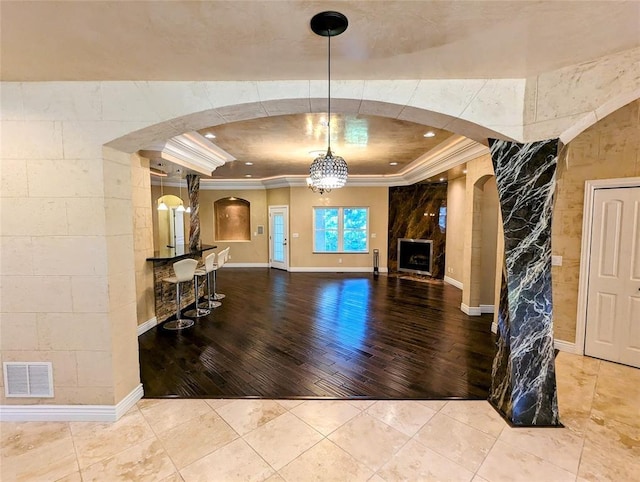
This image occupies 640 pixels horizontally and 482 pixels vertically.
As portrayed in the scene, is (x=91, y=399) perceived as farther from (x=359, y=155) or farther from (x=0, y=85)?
(x=359, y=155)

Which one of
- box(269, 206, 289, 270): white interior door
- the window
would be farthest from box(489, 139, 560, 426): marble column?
box(269, 206, 289, 270): white interior door

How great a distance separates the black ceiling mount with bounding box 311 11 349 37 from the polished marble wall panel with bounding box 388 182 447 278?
22.5ft

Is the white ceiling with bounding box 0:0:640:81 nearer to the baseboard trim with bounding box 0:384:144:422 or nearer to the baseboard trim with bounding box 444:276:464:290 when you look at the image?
the baseboard trim with bounding box 0:384:144:422

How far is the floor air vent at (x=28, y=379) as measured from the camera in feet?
7.64

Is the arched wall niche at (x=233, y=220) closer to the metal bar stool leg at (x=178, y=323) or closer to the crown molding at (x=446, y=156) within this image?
the metal bar stool leg at (x=178, y=323)

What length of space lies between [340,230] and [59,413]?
7274mm

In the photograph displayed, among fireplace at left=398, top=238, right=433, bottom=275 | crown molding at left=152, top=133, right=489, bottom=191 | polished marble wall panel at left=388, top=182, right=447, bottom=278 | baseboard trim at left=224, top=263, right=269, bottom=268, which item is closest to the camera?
crown molding at left=152, top=133, right=489, bottom=191

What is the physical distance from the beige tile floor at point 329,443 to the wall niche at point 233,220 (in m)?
7.72

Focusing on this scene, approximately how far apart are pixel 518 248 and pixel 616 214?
1984 mm

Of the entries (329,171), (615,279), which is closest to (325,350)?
(329,171)

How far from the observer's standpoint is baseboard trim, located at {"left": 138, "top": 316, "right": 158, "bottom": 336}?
13.5 feet

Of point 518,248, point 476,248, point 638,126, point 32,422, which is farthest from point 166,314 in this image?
point 638,126

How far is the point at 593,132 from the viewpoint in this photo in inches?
129

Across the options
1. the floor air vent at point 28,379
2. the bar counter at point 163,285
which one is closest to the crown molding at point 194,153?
the bar counter at point 163,285
